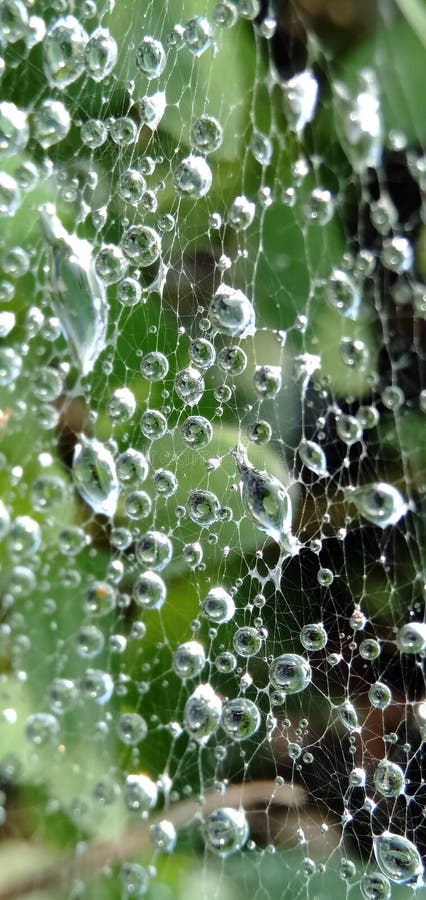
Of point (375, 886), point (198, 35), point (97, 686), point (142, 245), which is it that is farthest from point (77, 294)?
point (375, 886)

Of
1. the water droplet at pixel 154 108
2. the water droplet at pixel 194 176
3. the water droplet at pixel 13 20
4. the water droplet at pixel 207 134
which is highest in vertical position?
the water droplet at pixel 13 20

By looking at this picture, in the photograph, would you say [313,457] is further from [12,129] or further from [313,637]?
[12,129]

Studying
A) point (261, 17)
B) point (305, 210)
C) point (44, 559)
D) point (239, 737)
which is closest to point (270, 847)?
point (239, 737)

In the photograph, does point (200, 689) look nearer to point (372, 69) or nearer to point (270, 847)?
point (270, 847)

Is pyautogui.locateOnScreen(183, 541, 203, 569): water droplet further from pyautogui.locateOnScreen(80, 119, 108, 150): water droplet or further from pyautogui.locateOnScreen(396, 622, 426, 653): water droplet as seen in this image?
pyautogui.locateOnScreen(80, 119, 108, 150): water droplet

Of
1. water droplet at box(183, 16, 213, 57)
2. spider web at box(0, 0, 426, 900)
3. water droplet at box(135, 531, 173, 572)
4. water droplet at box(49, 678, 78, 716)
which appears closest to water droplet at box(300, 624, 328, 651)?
spider web at box(0, 0, 426, 900)

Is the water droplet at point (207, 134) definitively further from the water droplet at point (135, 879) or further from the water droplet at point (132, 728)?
the water droplet at point (135, 879)

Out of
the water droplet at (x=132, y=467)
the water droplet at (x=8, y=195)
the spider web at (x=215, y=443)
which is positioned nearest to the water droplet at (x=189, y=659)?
the spider web at (x=215, y=443)
